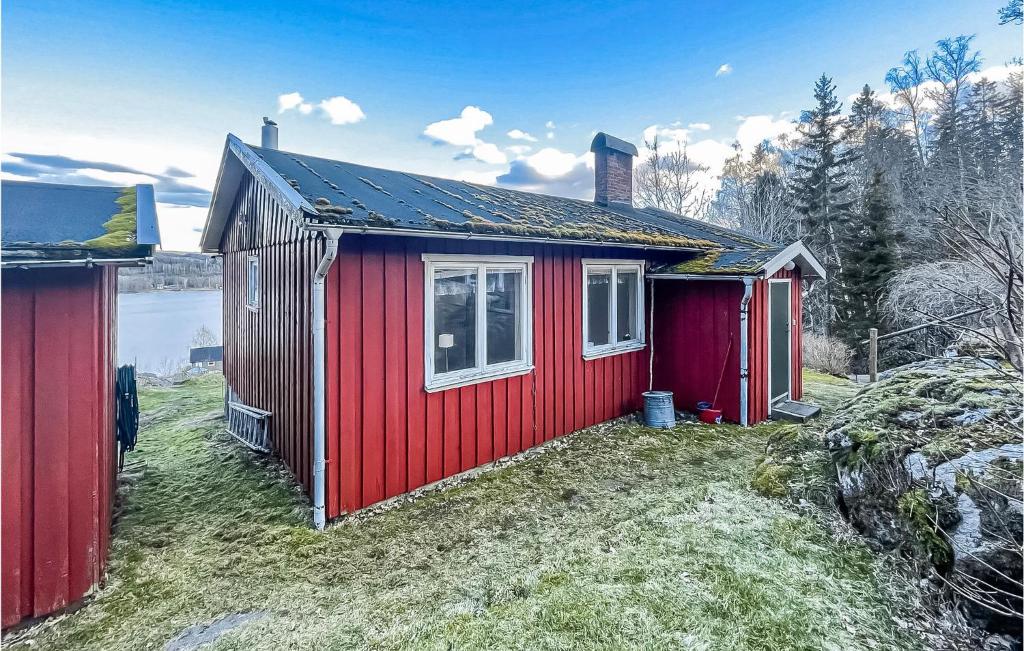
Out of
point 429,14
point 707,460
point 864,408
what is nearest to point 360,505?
point 707,460

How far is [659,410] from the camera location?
717cm

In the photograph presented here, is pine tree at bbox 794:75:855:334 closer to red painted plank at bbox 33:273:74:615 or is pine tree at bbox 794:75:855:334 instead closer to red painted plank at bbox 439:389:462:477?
red painted plank at bbox 439:389:462:477

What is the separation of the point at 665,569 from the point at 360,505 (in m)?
2.74

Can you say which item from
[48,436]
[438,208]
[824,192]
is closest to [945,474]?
[438,208]

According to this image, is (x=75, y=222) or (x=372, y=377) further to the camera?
(x=372, y=377)

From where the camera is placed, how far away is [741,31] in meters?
12.2

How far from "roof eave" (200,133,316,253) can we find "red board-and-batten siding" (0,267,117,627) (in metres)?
1.38

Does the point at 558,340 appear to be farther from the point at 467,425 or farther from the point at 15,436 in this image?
the point at 15,436

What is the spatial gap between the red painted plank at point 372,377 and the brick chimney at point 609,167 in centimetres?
699

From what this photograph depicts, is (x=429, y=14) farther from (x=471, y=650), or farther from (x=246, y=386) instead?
(x=471, y=650)

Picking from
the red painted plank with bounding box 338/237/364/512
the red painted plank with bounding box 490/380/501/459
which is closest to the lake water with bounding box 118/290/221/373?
the red painted plank with bounding box 338/237/364/512

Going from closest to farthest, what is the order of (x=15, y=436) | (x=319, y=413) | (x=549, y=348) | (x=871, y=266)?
1. (x=15, y=436)
2. (x=319, y=413)
3. (x=549, y=348)
4. (x=871, y=266)

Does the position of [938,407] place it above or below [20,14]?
below

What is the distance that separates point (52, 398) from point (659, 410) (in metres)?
6.64
